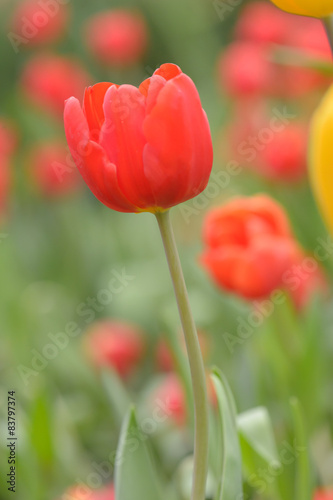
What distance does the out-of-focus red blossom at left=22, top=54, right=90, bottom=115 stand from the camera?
4.10 feet

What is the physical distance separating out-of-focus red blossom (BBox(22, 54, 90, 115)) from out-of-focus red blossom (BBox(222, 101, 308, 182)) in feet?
0.99

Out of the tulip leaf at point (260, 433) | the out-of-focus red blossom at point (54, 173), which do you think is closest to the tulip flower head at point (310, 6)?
the tulip leaf at point (260, 433)

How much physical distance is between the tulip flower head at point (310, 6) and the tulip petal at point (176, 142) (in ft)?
0.29

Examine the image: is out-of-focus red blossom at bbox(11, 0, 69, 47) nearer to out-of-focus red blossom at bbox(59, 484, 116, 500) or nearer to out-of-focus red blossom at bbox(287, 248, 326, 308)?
out-of-focus red blossom at bbox(287, 248, 326, 308)

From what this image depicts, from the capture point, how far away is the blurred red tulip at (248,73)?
43.8 inches

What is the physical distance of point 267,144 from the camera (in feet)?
3.13

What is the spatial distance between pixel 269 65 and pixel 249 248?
28.3 inches

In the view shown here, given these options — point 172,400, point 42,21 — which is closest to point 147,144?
point 172,400

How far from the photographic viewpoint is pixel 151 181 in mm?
268

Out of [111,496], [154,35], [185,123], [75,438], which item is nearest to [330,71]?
[185,123]

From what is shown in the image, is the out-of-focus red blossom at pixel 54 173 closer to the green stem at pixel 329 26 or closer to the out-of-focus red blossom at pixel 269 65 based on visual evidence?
the out-of-focus red blossom at pixel 269 65

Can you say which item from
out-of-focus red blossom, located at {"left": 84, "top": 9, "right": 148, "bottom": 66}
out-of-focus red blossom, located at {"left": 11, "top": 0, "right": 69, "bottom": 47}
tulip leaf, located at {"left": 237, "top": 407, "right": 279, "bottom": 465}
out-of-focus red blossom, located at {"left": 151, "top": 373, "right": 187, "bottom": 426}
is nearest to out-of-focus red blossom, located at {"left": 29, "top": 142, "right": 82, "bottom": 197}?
out-of-focus red blossom, located at {"left": 84, "top": 9, "right": 148, "bottom": 66}

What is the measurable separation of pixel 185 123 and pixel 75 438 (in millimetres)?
536

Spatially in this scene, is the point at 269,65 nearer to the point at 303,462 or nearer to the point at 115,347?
the point at 115,347
